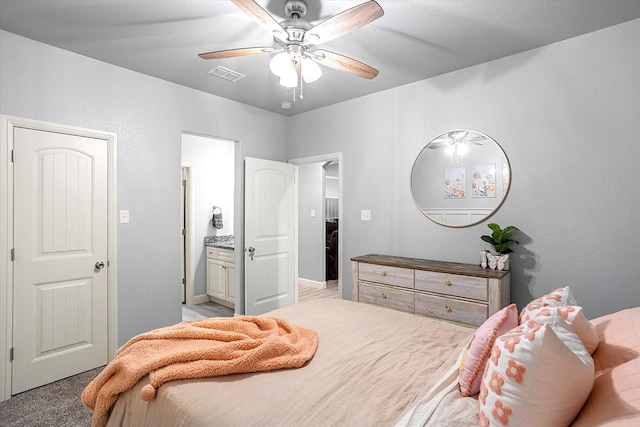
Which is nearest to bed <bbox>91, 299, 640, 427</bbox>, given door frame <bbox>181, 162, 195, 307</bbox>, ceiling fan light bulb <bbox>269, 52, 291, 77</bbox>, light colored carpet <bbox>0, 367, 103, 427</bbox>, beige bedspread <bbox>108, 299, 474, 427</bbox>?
beige bedspread <bbox>108, 299, 474, 427</bbox>

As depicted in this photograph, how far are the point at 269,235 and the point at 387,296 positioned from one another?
5.80ft

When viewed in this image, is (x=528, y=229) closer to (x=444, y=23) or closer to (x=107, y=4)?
(x=444, y=23)

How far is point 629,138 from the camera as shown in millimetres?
2369

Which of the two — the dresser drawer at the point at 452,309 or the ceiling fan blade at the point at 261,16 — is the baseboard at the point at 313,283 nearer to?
the dresser drawer at the point at 452,309

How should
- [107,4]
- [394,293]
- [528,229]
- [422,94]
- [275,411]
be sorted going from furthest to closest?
[422,94], [394,293], [528,229], [107,4], [275,411]

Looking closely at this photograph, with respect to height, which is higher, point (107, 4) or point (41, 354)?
point (107, 4)

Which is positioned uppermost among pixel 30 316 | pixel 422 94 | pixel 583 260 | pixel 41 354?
pixel 422 94

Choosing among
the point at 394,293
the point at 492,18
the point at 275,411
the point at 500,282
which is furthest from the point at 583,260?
the point at 275,411

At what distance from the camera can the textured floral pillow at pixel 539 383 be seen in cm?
90

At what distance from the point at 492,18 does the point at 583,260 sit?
1865 mm

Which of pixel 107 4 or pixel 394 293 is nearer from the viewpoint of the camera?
pixel 107 4

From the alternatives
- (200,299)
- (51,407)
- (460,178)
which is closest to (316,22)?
(460,178)

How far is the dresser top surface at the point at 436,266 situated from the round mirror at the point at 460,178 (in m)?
0.40

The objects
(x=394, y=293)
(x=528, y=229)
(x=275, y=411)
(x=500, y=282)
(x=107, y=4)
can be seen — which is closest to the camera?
(x=275, y=411)
